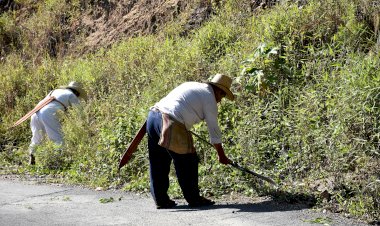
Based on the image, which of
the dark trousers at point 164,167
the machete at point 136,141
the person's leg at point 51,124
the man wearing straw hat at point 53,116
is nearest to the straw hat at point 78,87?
the man wearing straw hat at point 53,116

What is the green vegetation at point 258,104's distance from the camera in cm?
788

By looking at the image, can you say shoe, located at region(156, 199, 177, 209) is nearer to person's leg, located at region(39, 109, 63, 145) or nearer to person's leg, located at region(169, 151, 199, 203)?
person's leg, located at region(169, 151, 199, 203)

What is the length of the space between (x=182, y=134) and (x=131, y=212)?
1.05 meters

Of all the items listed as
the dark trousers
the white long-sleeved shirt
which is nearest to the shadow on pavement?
the dark trousers

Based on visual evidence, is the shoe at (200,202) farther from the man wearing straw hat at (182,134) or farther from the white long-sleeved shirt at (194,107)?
the white long-sleeved shirt at (194,107)

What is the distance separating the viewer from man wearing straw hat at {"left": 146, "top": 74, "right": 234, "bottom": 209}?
776 cm

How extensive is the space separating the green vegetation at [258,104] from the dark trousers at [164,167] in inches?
22.3

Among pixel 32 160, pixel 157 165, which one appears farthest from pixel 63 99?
pixel 157 165

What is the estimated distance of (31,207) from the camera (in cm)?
820

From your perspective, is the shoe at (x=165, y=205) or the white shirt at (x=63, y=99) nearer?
the shoe at (x=165, y=205)

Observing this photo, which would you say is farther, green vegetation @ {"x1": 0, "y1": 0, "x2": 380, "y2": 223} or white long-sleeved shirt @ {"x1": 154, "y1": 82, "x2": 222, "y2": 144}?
green vegetation @ {"x1": 0, "y1": 0, "x2": 380, "y2": 223}

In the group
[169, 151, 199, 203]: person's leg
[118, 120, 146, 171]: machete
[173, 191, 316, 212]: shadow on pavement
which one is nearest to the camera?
[173, 191, 316, 212]: shadow on pavement

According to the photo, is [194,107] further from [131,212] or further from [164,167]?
[131,212]

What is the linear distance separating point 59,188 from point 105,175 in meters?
0.67
